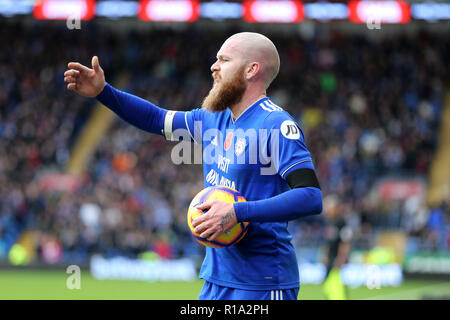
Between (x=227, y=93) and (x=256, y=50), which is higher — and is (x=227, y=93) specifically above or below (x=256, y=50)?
below

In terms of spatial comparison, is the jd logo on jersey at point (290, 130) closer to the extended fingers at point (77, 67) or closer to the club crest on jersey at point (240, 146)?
the club crest on jersey at point (240, 146)

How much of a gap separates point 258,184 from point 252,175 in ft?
0.22

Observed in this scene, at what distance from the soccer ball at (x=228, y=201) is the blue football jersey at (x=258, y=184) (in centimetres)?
13

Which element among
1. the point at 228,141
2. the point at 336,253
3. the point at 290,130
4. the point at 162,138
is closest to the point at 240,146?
the point at 228,141

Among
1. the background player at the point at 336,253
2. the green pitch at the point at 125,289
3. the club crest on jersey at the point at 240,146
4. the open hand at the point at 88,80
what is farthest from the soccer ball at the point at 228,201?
the green pitch at the point at 125,289

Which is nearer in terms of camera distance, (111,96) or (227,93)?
(227,93)

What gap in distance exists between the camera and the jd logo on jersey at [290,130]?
4113 millimetres

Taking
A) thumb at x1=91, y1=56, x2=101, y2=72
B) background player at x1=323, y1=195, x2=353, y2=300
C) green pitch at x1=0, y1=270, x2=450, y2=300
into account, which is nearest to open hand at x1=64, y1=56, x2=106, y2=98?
thumb at x1=91, y1=56, x2=101, y2=72

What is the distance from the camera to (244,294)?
425cm

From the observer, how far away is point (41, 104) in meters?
24.7

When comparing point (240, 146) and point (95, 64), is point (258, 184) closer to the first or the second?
point (240, 146)

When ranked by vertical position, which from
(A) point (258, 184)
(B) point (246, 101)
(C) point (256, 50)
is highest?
(C) point (256, 50)

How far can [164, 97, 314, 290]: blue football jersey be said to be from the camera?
4184mm

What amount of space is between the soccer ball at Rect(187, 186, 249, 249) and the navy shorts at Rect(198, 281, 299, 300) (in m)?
0.31
